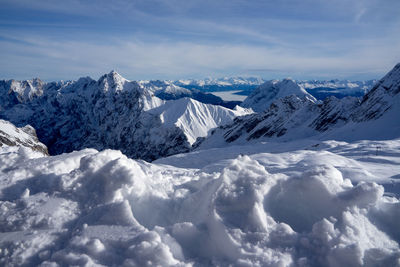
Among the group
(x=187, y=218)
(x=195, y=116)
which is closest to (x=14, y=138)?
(x=195, y=116)

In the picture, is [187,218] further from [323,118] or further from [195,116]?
[195,116]

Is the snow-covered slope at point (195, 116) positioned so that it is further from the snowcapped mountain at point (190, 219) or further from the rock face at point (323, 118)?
the snowcapped mountain at point (190, 219)

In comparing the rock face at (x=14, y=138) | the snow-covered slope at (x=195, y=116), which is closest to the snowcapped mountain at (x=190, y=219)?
the rock face at (x=14, y=138)

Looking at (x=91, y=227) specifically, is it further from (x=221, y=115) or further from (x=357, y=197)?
(x=221, y=115)

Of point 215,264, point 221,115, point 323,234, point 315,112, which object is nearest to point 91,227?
point 215,264

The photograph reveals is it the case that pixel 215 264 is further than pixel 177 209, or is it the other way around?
pixel 177 209
